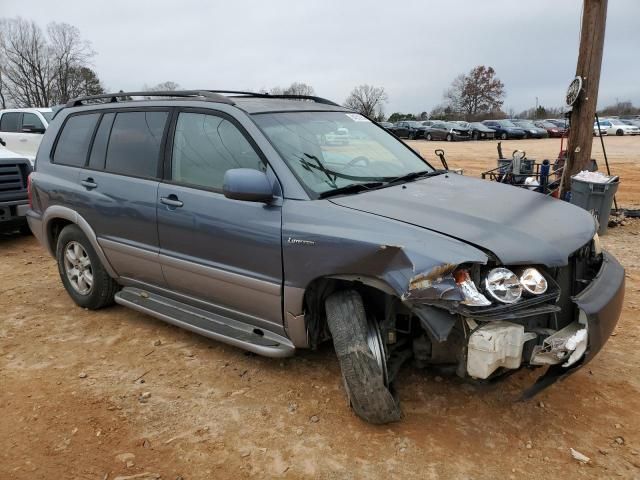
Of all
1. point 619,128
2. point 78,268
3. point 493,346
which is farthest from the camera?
point 619,128

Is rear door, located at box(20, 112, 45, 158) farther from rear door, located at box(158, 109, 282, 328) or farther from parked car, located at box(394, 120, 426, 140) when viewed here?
parked car, located at box(394, 120, 426, 140)

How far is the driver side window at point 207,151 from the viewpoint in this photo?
11.3ft

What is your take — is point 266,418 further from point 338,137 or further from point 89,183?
point 89,183

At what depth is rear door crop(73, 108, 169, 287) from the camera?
12.8ft

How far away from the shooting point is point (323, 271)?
9.57 ft

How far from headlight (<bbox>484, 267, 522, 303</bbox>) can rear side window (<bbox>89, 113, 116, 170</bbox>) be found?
128 inches

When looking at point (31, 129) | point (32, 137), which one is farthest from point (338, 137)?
point (32, 137)

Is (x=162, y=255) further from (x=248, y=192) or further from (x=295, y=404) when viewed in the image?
(x=295, y=404)

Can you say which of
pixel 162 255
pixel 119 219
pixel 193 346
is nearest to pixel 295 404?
pixel 193 346

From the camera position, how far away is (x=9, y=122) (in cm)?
1118

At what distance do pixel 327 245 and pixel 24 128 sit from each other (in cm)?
943

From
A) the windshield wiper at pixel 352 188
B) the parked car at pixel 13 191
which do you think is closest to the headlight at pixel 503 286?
the windshield wiper at pixel 352 188

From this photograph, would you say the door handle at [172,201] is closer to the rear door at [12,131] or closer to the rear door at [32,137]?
the rear door at [32,137]

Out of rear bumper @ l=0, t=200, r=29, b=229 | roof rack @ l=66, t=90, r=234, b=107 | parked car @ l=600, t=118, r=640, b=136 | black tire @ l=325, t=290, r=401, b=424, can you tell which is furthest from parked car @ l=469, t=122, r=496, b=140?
black tire @ l=325, t=290, r=401, b=424
